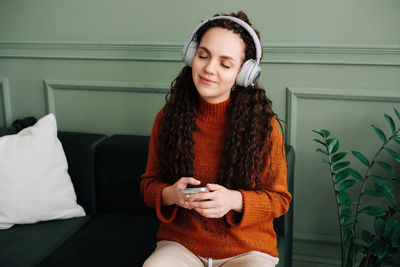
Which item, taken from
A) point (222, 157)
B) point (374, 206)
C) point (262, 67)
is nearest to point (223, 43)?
point (222, 157)

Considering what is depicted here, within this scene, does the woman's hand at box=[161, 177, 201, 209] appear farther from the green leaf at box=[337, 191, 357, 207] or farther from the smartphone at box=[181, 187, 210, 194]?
the green leaf at box=[337, 191, 357, 207]

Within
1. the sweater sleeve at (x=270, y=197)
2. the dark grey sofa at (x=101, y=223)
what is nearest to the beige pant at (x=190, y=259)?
the sweater sleeve at (x=270, y=197)

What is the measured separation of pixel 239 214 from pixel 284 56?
2.60ft

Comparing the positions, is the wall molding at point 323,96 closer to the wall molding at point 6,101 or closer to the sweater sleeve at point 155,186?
the sweater sleeve at point 155,186

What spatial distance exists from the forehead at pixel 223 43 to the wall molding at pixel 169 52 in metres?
0.54

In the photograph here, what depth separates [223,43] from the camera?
121cm

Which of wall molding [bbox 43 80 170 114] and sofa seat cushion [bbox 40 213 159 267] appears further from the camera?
wall molding [bbox 43 80 170 114]

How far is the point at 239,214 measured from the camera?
4.15ft

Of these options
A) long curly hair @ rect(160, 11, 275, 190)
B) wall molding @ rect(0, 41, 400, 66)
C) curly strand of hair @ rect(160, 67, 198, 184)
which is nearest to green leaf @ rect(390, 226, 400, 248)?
long curly hair @ rect(160, 11, 275, 190)

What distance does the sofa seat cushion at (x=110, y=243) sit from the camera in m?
1.46

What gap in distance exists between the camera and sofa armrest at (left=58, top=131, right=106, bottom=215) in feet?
5.96

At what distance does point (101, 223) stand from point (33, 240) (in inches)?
11.3

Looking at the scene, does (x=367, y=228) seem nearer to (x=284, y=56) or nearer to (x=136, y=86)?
(x=284, y=56)

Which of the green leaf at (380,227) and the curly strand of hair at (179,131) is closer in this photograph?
the curly strand of hair at (179,131)
